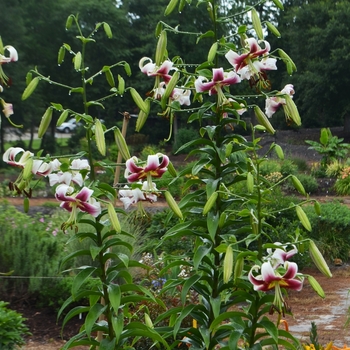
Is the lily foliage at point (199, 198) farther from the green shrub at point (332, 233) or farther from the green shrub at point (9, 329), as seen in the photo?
the green shrub at point (332, 233)

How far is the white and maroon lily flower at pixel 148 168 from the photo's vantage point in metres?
2.31

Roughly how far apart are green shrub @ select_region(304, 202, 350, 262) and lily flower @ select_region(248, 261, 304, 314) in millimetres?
5857

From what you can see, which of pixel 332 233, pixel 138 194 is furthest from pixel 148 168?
pixel 332 233

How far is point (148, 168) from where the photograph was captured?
2324 mm

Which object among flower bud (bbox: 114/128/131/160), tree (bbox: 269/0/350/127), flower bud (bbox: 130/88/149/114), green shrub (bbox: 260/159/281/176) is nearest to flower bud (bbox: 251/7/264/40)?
flower bud (bbox: 130/88/149/114)

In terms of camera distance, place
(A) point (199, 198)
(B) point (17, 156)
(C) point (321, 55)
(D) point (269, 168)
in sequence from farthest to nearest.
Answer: (C) point (321, 55)
(D) point (269, 168)
(A) point (199, 198)
(B) point (17, 156)

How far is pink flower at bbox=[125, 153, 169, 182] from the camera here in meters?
2.31

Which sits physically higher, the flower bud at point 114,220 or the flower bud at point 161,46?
the flower bud at point 161,46

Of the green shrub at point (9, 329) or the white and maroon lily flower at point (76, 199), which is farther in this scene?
the green shrub at point (9, 329)

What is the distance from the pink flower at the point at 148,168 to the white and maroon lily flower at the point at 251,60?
0.42m

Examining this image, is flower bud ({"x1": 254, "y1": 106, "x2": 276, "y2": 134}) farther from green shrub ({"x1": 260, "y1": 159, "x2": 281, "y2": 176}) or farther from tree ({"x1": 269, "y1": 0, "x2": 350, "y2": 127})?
tree ({"x1": 269, "y1": 0, "x2": 350, "y2": 127})

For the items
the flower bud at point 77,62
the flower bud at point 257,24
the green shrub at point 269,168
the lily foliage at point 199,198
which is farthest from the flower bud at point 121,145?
the green shrub at point 269,168

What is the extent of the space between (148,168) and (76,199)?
0.90ft

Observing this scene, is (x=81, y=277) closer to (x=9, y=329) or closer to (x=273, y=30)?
(x=273, y=30)
